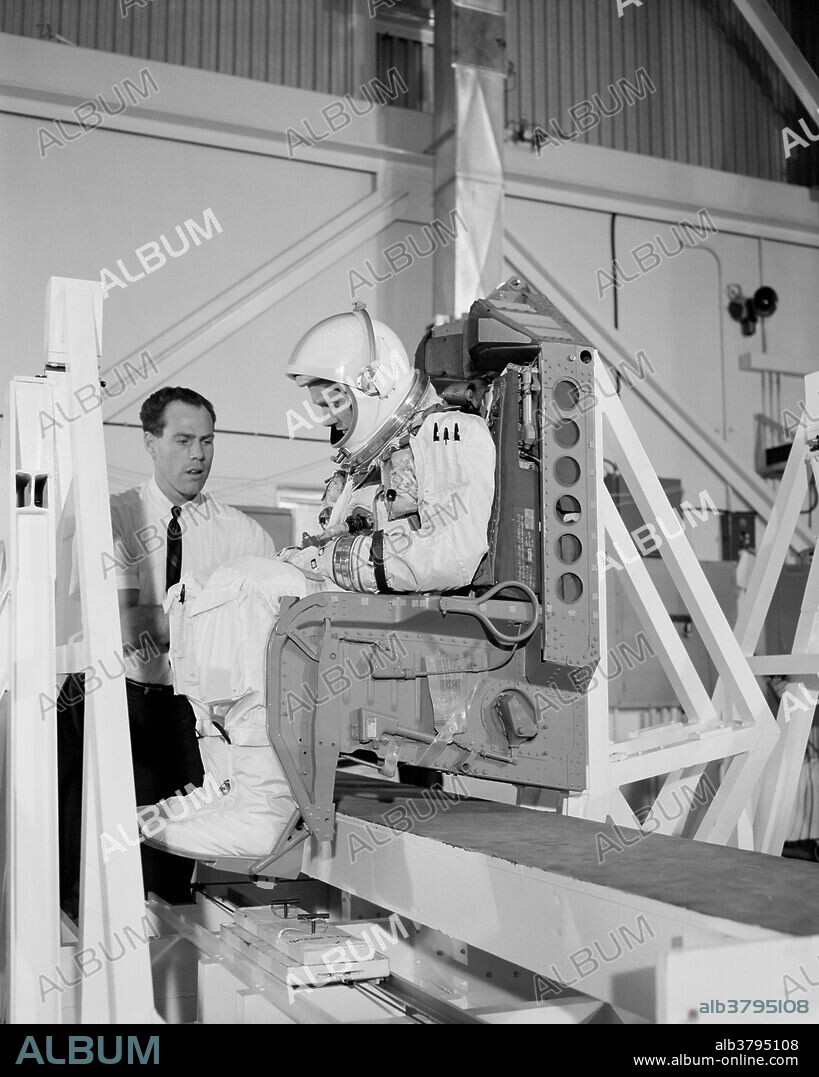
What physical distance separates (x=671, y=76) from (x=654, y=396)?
2.73 m

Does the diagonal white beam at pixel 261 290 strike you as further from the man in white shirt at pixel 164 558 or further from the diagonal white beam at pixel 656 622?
the diagonal white beam at pixel 656 622

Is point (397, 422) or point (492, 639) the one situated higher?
point (397, 422)

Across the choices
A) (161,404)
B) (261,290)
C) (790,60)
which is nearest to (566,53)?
(790,60)

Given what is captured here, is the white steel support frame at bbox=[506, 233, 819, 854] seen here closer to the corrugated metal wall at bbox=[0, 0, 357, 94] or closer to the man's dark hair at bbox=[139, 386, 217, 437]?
the man's dark hair at bbox=[139, 386, 217, 437]

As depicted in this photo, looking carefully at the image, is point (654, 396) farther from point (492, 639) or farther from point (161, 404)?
point (492, 639)

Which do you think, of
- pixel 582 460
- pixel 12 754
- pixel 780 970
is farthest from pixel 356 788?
pixel 780 970

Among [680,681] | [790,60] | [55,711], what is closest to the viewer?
[55,711]

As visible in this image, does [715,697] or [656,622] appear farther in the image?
[715,697]

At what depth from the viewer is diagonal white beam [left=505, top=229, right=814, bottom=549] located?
7887mm

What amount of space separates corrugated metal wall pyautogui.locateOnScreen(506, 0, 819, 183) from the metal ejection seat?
5.32 m

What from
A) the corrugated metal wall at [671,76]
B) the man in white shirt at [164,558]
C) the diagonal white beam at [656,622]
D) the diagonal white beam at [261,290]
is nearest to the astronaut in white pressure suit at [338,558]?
the diagonal white beam at [656,622]

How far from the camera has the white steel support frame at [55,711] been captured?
7.23 feet

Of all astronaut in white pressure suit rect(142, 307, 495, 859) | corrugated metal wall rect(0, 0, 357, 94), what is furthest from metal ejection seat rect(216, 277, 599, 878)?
corrugated metal wall rect(0, 0, 357, 94)

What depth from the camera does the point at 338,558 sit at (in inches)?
123
